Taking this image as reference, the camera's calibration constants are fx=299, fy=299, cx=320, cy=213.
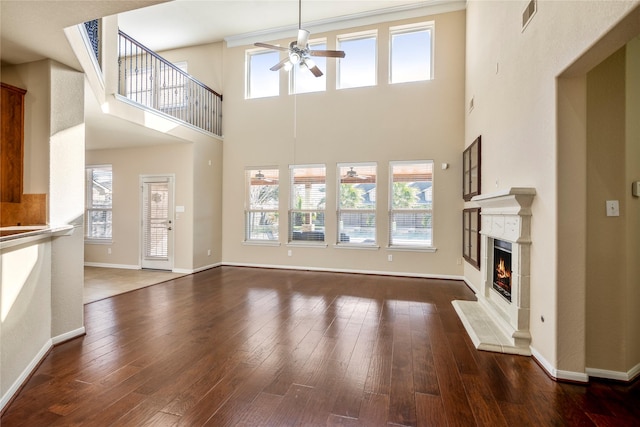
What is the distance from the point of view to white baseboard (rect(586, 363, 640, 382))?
2.22 meters

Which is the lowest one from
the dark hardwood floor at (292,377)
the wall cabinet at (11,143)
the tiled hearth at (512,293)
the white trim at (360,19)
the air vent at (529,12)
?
the dark hardwood floor at (292,377)

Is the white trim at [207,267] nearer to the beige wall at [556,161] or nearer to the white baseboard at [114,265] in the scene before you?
the white baseboard at [114,265]

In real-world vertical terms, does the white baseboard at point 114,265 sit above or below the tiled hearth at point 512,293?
below

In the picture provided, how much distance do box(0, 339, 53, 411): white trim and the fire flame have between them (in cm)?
428

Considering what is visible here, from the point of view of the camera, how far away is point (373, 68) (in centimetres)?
627

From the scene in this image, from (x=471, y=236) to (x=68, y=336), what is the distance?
17.6ft

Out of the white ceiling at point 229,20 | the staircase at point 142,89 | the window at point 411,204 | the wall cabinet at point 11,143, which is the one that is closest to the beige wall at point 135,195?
the white ceiling at point 229,20

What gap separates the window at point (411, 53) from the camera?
19.7 ft

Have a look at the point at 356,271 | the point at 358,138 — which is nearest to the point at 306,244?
the point at 356,271

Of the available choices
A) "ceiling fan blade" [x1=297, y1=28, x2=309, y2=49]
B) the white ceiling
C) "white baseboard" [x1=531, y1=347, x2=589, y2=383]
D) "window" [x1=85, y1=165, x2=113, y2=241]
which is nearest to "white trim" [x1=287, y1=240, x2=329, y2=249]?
the white ceiling

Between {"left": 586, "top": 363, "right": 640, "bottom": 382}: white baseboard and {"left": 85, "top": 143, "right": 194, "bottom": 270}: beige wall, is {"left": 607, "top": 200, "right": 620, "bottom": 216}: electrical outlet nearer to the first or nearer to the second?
{"left": 586, "top": 363, "right": 640, "bottom": 382}: white baseboard

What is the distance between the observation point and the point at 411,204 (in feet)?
19.8

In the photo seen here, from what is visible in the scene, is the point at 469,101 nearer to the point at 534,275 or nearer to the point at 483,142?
the point at 483,142

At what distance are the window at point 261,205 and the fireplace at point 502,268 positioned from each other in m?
4.46
